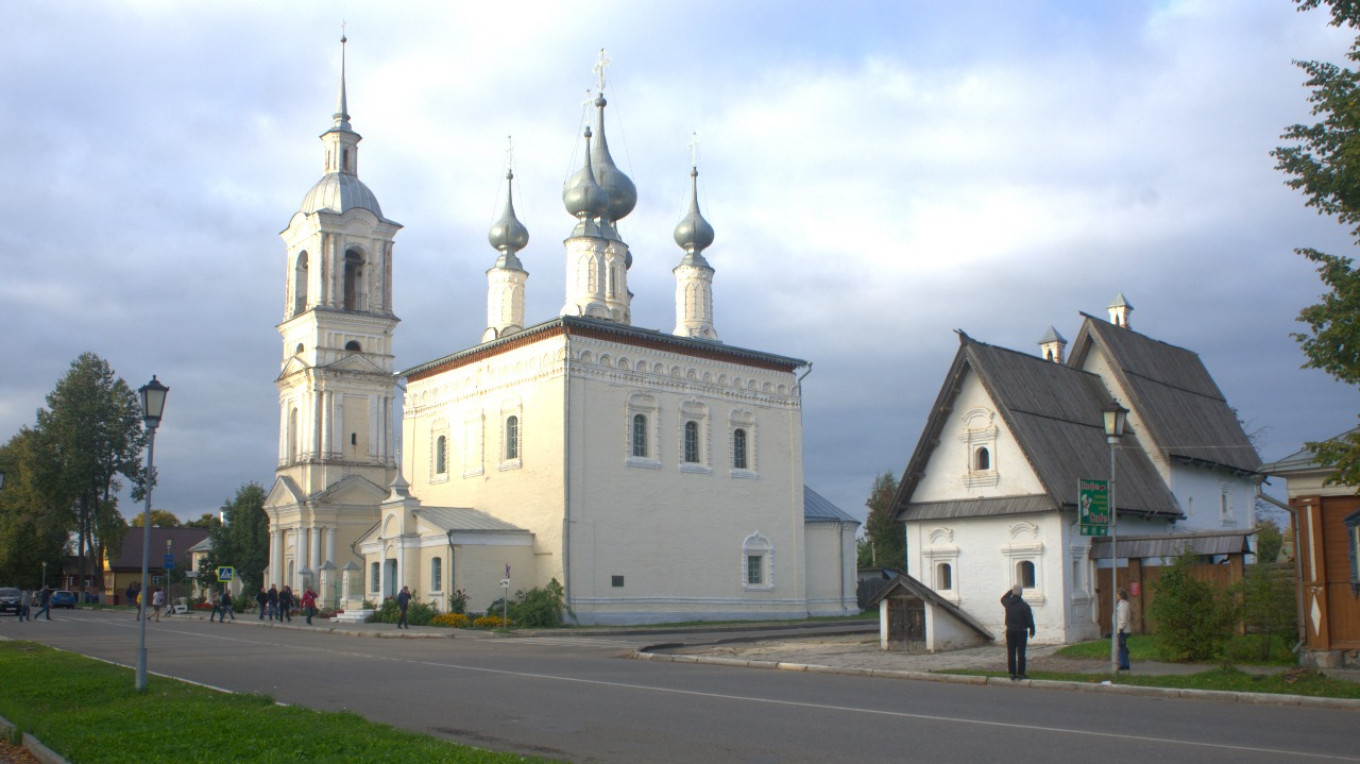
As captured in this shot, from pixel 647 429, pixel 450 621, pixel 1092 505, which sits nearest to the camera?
pixel 1092 505

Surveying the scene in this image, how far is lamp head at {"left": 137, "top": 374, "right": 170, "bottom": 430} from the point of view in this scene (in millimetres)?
16344

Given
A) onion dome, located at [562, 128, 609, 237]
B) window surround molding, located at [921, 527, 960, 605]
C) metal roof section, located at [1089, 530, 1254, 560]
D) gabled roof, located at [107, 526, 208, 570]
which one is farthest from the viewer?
gabled roof, located at [107, 526, 208, 570]

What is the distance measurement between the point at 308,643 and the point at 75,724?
58.2ft

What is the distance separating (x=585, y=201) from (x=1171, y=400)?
23.6 metres

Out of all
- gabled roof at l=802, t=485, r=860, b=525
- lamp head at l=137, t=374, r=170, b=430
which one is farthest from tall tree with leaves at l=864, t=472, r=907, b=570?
lamp head at l=137, t=374, r=170, b=430

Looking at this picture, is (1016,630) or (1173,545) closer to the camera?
(1016,630)

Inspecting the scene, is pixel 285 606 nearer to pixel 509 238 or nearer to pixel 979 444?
pixel 509 238

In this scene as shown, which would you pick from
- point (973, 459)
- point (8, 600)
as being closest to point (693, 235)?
point (973, 459)

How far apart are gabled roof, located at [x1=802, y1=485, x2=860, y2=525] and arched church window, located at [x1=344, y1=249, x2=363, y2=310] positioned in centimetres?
2183

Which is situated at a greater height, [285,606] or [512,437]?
[512,437]

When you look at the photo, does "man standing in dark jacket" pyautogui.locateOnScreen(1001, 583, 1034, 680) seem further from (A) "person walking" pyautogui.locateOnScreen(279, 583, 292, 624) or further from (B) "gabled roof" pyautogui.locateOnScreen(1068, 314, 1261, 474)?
(A) "person walking" pyautogui.locateOnScreen(279, 583, 292, 624)

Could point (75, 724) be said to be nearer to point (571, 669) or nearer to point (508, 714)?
point (508, 714)

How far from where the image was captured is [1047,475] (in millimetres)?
24953

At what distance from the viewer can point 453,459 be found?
147 ft
